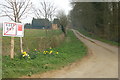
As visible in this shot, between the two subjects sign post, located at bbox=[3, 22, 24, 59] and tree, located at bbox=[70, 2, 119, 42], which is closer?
sign post, located at bbox=[3, 22, 24, 59]

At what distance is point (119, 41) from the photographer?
19.1 m

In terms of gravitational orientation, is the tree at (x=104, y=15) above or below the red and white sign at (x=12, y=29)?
above

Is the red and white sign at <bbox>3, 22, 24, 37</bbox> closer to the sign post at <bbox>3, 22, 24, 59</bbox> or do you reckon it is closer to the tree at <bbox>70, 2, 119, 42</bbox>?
the sign post at <bbox>3, 22, 24, 59</bbox>

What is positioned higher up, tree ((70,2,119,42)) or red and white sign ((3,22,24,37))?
tree ((70,2,119,42))

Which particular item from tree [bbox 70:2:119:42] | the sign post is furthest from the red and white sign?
tree [bbox 70:2:119:42]

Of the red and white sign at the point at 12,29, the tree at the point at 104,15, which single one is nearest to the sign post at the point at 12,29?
the red and white sign at the point at 12,29

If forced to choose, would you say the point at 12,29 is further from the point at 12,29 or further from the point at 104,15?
the point at 104,15

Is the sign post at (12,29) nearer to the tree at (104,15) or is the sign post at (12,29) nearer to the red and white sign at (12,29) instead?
the red and white sign at (12,29)

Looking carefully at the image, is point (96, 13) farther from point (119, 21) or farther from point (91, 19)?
point (119, 21)

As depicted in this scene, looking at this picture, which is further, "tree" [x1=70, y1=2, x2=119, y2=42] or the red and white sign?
"tree" [x1=70, y1=2, x2=119, y2=42]

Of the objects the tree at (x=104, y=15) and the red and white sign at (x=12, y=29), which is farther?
the tree at (x=104, y=15)

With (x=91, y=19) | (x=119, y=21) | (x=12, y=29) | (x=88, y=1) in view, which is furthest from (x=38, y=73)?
(x=91, y=19)

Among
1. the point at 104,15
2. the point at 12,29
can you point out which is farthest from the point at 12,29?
the point at 104,15

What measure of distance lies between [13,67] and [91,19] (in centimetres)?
2419
